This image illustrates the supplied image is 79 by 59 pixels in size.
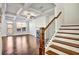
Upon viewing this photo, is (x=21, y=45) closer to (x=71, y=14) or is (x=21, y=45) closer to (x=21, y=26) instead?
(x=21, y=26)

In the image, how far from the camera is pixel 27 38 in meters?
1.79

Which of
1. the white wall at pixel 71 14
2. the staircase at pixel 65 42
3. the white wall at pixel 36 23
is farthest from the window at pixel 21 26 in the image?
the white wall at pixel 71 14

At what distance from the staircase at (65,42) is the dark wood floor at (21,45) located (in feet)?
0.73

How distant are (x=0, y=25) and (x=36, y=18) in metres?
0.55

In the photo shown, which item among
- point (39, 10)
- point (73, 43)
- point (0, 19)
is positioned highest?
point (39, 10)

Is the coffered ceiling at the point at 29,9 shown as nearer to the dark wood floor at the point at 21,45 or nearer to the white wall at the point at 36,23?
the white wall at the point at 36,23

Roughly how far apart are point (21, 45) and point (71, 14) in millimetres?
889

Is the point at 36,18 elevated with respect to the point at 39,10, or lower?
lower

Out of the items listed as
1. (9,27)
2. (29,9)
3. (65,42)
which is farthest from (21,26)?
(65,42)

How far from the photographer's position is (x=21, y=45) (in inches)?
69.5

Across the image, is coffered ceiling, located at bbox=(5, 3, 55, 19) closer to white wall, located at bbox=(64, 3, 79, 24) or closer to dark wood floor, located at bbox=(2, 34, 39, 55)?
white wall, located at bbox=(64, 3, 79, 24)

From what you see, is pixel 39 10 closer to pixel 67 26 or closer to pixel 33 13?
pixel 33 13
